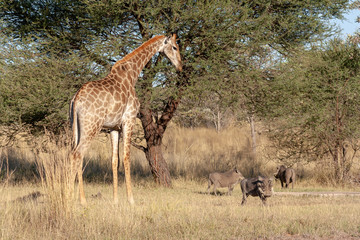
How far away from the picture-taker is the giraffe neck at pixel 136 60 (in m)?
10.9

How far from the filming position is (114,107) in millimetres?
10000

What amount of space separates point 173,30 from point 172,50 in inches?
37.5

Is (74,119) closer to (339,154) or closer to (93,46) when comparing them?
(93,46)

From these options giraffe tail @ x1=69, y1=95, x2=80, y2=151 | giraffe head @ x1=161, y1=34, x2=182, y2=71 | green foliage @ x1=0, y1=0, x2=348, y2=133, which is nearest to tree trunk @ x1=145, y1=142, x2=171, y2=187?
green foliage @ x1=0, y1=0, x2=348, y2=133

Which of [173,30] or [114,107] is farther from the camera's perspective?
[173,30]

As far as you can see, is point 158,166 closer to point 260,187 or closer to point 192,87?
point 192,87

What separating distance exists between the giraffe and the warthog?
2.62 meters

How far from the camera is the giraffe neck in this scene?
1088 centimetres

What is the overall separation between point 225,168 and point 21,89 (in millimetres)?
9688

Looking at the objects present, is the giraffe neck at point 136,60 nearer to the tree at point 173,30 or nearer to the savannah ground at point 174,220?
the tree at point 173,30

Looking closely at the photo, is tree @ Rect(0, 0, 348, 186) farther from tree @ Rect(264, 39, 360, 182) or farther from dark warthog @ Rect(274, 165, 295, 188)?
dark warthog @ Rect(274, 165, 295, 188)

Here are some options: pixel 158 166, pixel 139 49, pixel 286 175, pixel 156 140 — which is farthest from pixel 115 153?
pixel 286 175

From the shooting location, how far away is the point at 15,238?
6.82m

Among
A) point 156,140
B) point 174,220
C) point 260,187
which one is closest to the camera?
point 174,220
